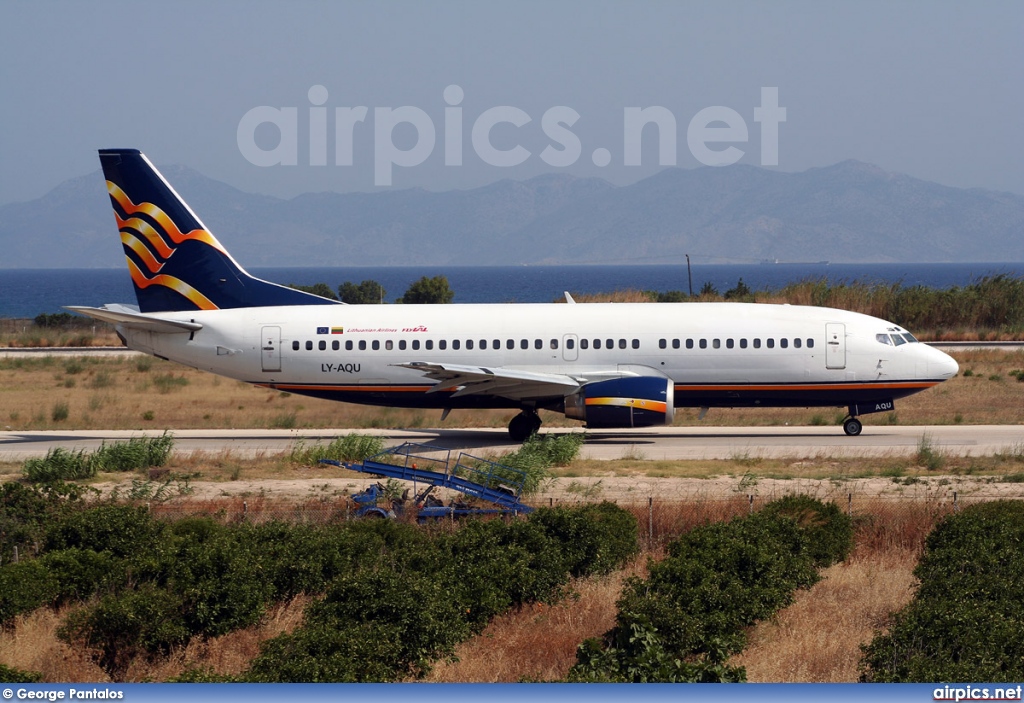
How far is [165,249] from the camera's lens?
35312 mm

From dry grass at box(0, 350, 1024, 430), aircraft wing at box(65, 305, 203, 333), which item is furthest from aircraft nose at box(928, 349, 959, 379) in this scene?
aircraft wing at box(65, 305, 203, 333)

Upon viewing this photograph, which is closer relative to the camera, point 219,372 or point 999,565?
point 999,565

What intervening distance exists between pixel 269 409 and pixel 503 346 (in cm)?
1328

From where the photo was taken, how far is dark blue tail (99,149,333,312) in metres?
35.1

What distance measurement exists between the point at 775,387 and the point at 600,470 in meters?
7.37

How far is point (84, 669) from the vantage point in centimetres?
1554

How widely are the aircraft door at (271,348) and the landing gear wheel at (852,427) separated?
56.1 ft

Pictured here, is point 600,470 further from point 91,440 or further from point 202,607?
point 91,440

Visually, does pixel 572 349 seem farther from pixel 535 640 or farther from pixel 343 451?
pixel 535 640

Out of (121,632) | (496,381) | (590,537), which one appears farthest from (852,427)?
(121,632)

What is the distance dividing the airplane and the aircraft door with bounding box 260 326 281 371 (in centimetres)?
5

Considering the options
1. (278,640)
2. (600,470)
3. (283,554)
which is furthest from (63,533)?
(600,470)

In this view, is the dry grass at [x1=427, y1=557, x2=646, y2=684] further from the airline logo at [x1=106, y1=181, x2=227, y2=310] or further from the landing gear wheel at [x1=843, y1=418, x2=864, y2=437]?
the airline logo at [x1=106, y1=181, x2=227, y2=310]

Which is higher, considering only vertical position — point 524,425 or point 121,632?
point 524,425
